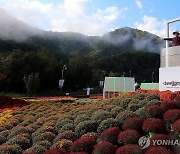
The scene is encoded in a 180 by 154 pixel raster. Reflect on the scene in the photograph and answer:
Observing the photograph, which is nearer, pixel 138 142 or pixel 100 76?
pixel 138 142

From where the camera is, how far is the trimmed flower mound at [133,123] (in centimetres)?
679

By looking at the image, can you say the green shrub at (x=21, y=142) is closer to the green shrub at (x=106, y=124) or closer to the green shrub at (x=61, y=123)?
the green shrub at (x=61, y=123)

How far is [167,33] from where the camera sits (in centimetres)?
1406

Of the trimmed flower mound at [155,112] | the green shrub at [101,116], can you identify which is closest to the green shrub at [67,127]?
the green shrub at [101,116]

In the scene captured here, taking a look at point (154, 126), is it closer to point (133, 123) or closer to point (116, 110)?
point (133, 123)

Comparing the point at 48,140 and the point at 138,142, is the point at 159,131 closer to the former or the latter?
the point at 138,142

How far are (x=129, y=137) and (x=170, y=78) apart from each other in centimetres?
634

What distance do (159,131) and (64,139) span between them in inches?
87.4

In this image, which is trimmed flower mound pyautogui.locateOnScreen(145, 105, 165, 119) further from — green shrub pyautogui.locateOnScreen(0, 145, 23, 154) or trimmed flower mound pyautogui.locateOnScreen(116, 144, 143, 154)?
green shrub pyautogui.locateOnScreen(0, 145, 23, 154)

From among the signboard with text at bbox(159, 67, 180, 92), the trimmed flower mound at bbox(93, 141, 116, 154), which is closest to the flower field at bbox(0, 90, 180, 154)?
→ the trimmed flower mound at bbox(93, 141, 116, 154)

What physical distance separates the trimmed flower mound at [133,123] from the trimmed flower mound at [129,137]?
49cm

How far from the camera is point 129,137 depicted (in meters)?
6.12

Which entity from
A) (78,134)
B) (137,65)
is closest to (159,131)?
(78,134)

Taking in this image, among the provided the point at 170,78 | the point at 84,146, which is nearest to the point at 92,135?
the point at 84,146
